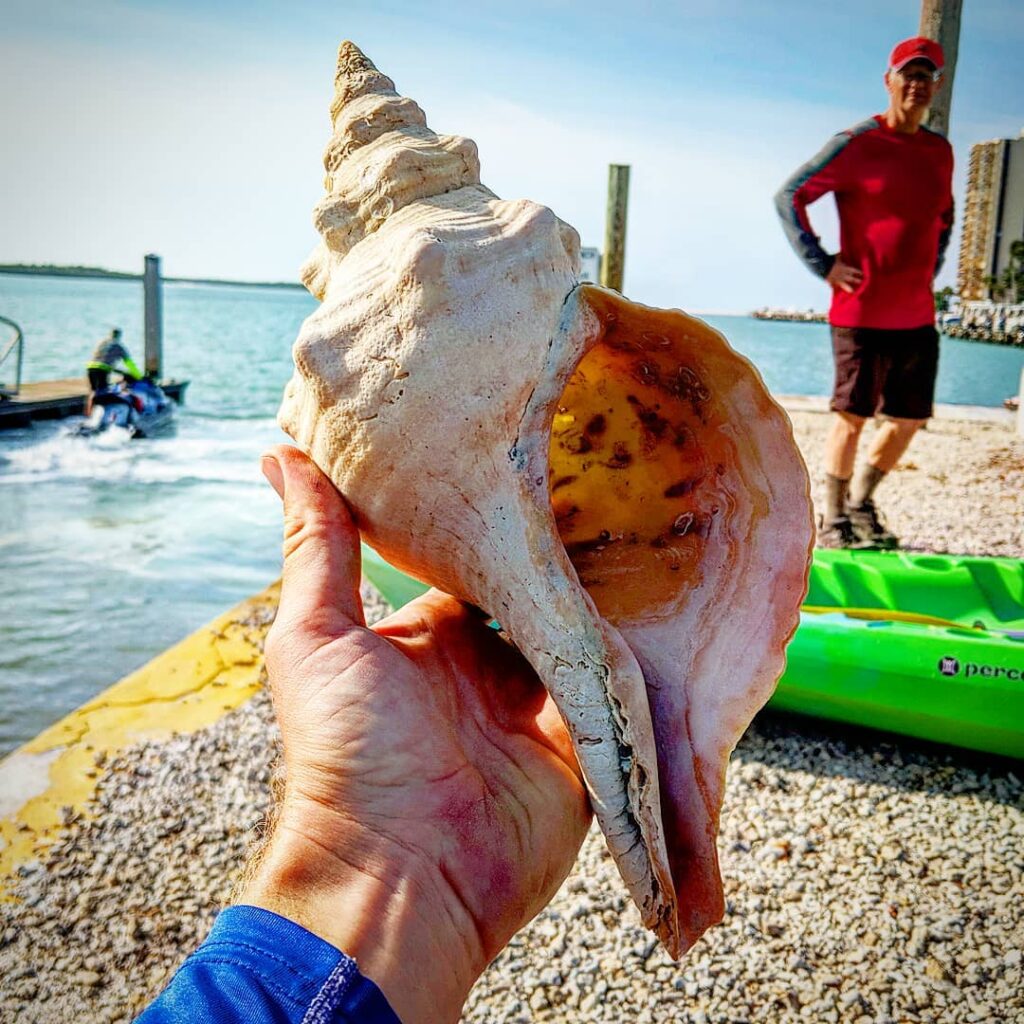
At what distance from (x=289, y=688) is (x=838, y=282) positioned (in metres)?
4.12

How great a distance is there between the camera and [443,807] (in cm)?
122

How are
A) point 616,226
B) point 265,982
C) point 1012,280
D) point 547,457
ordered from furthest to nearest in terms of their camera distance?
point 1012,280, point 616,226, point 547,457, point 265,982

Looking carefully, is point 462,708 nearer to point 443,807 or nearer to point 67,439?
point 443,807

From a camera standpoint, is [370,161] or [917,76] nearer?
[370,161]

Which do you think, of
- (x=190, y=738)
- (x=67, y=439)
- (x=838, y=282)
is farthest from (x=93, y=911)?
(x=67, y=439)

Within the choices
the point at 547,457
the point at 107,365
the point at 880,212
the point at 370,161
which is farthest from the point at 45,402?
the point at 547,457

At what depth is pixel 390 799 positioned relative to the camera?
117 cm

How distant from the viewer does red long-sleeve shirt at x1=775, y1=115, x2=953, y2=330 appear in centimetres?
433

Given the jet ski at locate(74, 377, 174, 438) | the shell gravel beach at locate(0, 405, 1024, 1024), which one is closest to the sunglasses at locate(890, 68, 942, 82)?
the shell gravel beach at locate(0, 405, 1024, 1024)

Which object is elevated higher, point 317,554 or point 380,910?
point 317,554

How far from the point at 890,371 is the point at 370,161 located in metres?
3.90

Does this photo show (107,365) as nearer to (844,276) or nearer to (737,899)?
(844,276)

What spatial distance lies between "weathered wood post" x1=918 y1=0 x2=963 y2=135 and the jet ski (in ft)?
34.7

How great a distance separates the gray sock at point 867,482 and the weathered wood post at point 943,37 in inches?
132
